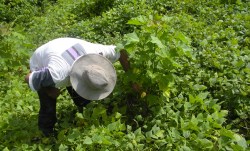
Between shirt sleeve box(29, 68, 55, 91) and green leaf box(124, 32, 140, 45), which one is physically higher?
green leaf box(124, 32, 140, 45)

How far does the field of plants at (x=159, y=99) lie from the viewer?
315 centimetres

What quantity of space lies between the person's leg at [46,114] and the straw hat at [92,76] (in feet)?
1.45

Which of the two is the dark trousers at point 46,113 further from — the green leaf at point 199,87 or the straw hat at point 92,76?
the green leaf at point 199,87

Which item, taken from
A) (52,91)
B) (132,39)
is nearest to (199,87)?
(132,39)

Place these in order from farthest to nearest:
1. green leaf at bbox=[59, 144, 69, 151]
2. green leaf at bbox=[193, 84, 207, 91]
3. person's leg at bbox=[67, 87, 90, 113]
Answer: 1. person's leg at bbox=[67, 87, 90, 113]
2. green leaf at bbox=[193, 84, 207, 91]
3. green leaf at bbox=[59, 144, 69, 151]

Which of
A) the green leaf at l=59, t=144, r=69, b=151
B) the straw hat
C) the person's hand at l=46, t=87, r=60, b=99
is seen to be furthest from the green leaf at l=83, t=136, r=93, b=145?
the person's hand at l=46, t=87, r=60, b=99

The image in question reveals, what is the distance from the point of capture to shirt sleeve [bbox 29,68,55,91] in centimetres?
307

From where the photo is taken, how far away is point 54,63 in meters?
3.09

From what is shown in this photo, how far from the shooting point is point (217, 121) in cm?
318

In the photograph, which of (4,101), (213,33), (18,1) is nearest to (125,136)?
(4,101)

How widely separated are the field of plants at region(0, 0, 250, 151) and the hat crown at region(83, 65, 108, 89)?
376mm

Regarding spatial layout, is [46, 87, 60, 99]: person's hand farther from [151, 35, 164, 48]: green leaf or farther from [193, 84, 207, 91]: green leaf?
[193, 84, 207, 91]: green leaf

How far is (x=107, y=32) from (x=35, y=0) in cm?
365

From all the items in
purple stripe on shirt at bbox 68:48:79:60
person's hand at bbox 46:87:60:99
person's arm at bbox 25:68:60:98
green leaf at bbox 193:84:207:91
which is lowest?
green leaf at bbox 193:84:207:91
